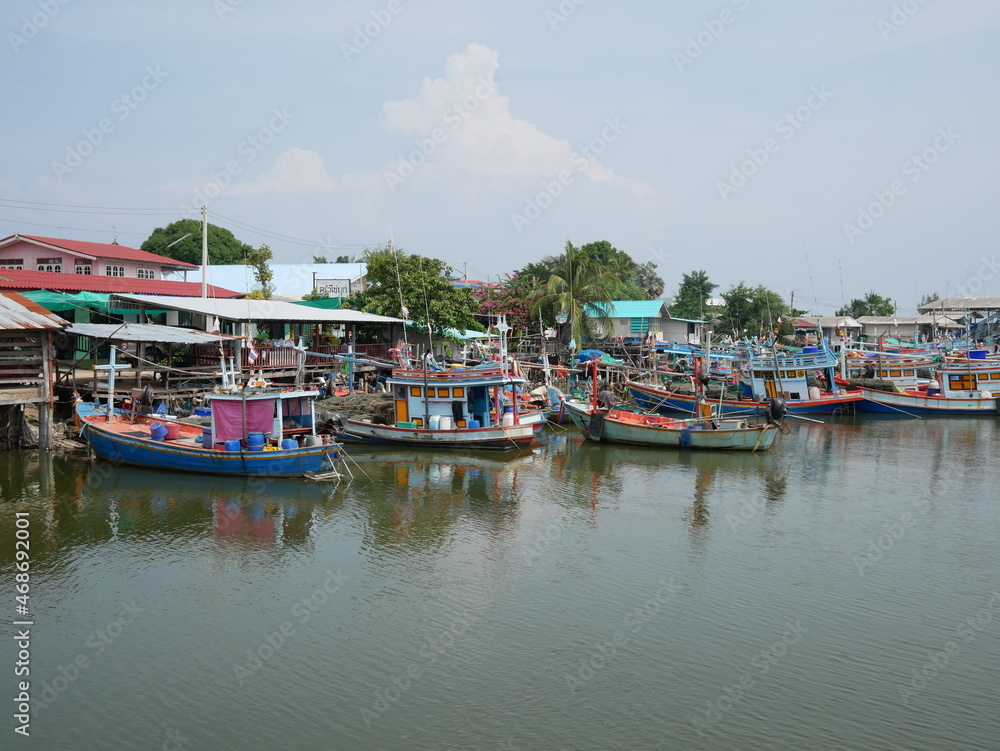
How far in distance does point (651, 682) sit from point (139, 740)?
5.86m

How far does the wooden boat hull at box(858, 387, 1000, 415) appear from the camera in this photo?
31984 mm

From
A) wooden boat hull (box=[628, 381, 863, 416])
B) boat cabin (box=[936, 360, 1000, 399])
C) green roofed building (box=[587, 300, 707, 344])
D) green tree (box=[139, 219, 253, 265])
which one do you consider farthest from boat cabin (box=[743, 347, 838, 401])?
green tree (box=[139, 219, 253, 265])

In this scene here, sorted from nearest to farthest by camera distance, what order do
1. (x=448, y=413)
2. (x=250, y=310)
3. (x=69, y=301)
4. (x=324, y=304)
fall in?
(x=448, y=413), (x=69, y=301), (x=250, y=310), (x=324, y=304)

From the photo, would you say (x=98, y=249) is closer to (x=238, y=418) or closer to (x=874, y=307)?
(x=238, y=418)

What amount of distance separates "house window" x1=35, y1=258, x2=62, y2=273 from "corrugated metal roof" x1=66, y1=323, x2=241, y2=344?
12283 millimetres

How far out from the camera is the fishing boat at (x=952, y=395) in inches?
1261

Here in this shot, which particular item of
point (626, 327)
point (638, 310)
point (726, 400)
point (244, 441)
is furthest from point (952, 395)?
point (244, 441)

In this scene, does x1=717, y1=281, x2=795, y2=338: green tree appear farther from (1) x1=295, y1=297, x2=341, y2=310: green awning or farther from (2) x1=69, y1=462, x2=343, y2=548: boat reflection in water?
(2) x1=69, y1=462, x2=343, y2=548: boat reflection in water

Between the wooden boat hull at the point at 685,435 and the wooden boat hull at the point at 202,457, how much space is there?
9536mm

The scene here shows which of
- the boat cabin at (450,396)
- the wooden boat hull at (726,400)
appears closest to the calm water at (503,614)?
the boat cabin at (450,396)

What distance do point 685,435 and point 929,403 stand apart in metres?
14.3

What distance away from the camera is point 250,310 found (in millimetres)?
28453

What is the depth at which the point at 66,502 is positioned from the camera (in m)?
16.9

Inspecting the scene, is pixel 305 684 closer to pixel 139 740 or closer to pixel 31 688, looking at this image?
pixel 139 740
